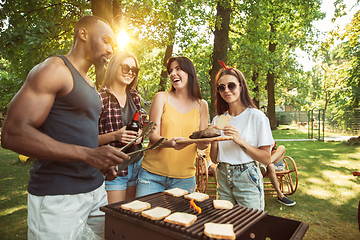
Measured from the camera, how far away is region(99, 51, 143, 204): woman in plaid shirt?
8.34ft

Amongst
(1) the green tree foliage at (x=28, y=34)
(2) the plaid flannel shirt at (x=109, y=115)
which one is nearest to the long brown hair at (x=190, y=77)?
(2) the plaid flannel shirt at (x=109, y=115)

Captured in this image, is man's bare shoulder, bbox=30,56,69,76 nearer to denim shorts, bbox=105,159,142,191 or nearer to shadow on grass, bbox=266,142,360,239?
denim shorts, bbox=105,159,142,191

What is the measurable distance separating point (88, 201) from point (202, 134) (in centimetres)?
120

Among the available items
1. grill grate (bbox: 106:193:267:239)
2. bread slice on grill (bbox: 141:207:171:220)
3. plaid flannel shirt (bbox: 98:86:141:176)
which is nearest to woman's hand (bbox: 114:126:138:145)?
plaid flannel shirt (bbox: 98:86:141:176)

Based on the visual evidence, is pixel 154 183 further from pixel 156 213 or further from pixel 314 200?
pixel 314 200

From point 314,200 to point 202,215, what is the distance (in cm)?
552

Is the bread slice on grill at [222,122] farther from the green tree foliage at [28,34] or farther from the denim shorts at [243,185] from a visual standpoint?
the green tree foliage at [28,34]

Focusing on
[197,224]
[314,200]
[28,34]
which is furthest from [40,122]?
[314,200]

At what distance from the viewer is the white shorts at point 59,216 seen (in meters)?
1.60

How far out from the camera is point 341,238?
4.16m

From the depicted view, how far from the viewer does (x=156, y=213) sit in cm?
176

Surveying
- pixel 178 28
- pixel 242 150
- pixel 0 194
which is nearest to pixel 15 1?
pixel 0 194

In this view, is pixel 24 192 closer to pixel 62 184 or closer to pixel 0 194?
pixel 0 194

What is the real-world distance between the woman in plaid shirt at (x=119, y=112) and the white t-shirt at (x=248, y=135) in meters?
1.00
